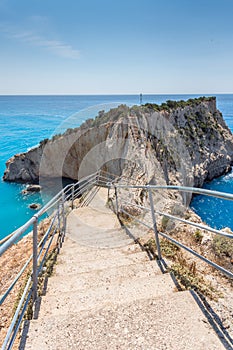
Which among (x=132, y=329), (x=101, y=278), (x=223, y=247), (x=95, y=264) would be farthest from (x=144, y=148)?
(x=132, y=329)

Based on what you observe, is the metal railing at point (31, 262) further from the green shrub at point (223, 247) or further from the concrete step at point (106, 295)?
the green shrub at point (223, 247)

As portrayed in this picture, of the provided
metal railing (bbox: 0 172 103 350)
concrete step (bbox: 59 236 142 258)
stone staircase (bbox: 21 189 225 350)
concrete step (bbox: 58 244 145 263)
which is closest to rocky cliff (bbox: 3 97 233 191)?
concrete step (bbox: 59 236 142 258)

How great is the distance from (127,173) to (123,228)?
1031cm

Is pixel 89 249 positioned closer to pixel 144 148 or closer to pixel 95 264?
pixel 95 264

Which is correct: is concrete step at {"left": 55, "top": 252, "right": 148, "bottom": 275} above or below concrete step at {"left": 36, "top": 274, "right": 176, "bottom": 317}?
below

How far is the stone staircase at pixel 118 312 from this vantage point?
192 centimetres

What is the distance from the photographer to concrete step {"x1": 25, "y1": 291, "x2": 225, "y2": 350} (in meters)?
1.89

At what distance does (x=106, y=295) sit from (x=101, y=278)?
0.46m

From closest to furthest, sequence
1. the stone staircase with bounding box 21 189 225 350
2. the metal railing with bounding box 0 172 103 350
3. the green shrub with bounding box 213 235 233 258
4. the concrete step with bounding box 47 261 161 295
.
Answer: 1. the metal railing with bounding box 0 172 103 350
2. the stone staircase with bounding box 21 189 225 350
3. the concrete step with bounding box 47 261 161 295
4. the green shrub with bounding box 213 235 233 258

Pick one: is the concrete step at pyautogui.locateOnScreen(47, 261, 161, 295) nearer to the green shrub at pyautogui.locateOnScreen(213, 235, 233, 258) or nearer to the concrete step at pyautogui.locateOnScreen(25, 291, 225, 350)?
the concrete step at pyautogui.locateOnScreen(25, 291, 225, 350)

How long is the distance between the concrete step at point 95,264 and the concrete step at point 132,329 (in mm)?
1452

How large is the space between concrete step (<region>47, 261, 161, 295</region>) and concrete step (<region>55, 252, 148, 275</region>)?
35 cm

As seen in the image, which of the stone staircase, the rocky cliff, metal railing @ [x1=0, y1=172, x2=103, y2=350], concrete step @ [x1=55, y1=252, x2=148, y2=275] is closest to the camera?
metal railing @ [x1=0, y1=172, x2=103, y2=350]

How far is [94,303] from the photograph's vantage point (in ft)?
8.35
